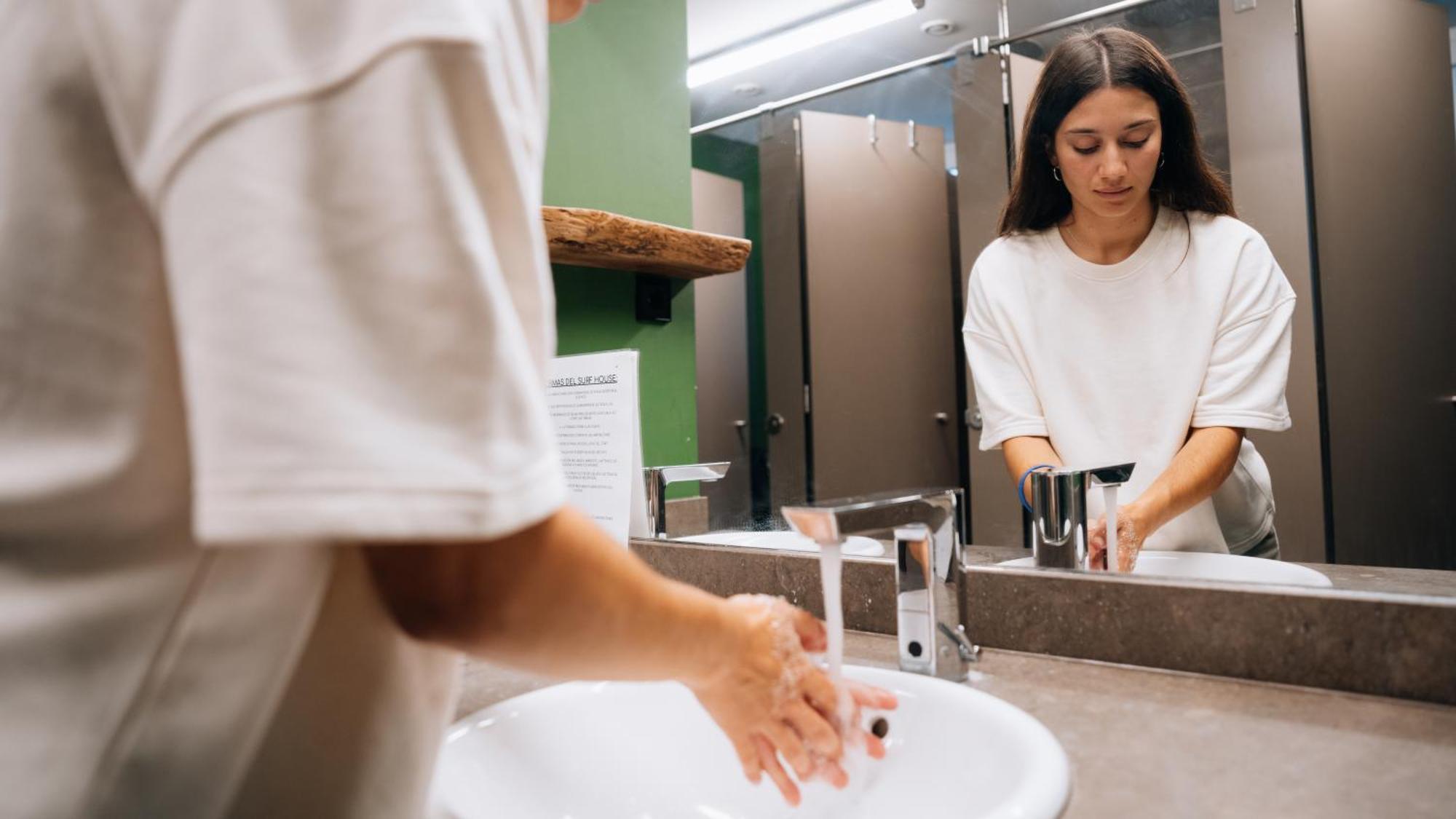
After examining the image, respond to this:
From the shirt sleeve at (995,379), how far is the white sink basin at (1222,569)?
0.66ft

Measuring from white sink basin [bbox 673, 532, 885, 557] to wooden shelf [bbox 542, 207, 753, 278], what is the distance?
1.38 feet

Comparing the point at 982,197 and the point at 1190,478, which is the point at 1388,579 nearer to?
the point at 1190,478

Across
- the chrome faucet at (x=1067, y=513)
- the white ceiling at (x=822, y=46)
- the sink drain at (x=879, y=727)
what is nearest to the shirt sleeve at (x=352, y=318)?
the sink drain at (x=879, y=727)

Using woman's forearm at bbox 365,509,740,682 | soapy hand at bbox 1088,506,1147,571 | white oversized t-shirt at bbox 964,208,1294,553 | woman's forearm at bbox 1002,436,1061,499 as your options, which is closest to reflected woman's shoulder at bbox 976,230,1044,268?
white oversized t-shirt at bbox 964,208,1294,553

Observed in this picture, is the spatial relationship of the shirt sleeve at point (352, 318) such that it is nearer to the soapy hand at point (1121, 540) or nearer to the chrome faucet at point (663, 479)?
the soapy hand at point (1121, 540)

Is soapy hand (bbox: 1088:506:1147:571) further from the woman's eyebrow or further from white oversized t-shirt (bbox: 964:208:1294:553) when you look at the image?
the woman's eyebrow

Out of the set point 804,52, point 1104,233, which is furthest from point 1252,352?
point 804,52

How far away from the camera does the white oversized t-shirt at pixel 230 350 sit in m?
0.31

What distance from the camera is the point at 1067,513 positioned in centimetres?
110

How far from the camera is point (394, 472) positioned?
0.31 meters

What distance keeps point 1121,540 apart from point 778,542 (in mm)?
502

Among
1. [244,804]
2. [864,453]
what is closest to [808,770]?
[244,804]

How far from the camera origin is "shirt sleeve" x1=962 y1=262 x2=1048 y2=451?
1.15 metres

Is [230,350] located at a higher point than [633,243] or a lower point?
lower
